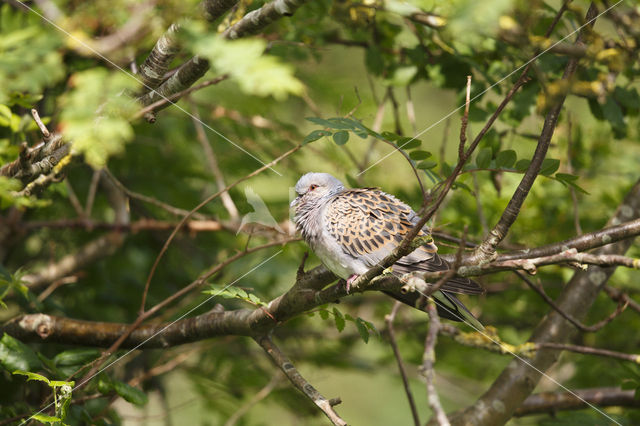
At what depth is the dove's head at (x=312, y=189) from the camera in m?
2.85

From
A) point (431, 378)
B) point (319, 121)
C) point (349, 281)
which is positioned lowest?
point (349, 281)

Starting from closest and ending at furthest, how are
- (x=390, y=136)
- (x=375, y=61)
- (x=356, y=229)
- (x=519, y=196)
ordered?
(x=519, y=196), (x=390, y=136), (x=356, y=229), (x=375, y=61)

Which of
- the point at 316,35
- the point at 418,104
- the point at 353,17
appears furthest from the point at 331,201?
the point at 418,104

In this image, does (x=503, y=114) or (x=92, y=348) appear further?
(x=503, y=114)

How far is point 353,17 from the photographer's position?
8.91 ft

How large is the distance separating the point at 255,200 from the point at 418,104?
5.61m

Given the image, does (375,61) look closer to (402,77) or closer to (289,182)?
(402,77)

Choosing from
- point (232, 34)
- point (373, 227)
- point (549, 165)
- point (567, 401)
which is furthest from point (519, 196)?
point (567, 401)

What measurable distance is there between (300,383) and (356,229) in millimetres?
752

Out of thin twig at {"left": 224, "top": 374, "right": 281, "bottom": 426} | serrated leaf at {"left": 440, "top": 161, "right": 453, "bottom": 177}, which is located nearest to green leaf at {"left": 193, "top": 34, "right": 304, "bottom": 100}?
serrated leaf at {"left": 440, "top": 161, "right": 453, "bottom": 177}

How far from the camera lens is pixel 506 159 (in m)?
2.32

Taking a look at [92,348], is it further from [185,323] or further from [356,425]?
[356,425]

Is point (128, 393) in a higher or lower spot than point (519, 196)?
lower

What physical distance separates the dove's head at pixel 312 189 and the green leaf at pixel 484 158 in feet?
2.51
